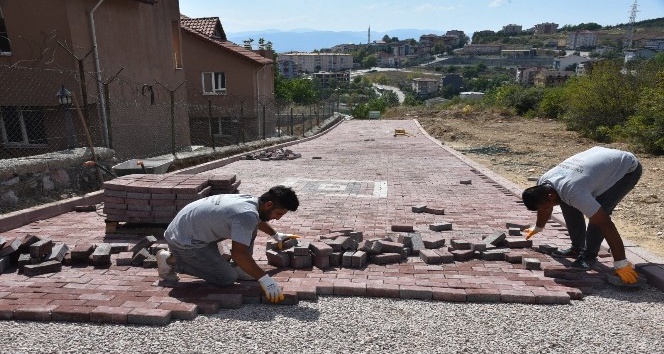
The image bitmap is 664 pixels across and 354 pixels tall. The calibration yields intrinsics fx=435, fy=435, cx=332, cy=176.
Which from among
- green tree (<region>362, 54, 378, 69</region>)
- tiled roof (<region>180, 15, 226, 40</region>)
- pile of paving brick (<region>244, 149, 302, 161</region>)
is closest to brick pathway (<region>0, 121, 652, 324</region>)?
pile of paving brick (<region>244, 149, 302, 161</region>)

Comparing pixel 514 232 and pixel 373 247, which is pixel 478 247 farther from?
pixel 373 247

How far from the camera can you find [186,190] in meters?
5.03

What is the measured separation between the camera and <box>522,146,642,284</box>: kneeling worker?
3824 mm

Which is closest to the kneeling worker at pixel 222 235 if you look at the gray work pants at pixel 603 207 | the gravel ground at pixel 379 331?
the gravel ground at pixel 379 331

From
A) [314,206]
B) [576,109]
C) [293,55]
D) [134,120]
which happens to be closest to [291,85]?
[576,109]

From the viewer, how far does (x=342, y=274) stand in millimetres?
4094

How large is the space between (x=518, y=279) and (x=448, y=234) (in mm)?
1498

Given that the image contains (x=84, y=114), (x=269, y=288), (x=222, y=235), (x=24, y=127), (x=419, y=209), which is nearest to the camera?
(x=269, y=288)

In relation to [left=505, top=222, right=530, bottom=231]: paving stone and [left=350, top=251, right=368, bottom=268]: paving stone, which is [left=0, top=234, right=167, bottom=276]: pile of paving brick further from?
[left=505, top=222, right=530, bottom=231]: paving stone

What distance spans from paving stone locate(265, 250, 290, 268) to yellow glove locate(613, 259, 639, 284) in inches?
118

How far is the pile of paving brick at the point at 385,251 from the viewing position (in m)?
4.21

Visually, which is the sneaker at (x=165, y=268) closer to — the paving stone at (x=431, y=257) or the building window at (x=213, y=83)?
the paving stone at (x=431, y=257)

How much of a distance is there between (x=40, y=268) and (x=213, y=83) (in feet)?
65.2

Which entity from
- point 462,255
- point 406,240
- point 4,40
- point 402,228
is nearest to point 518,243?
point 462,255
